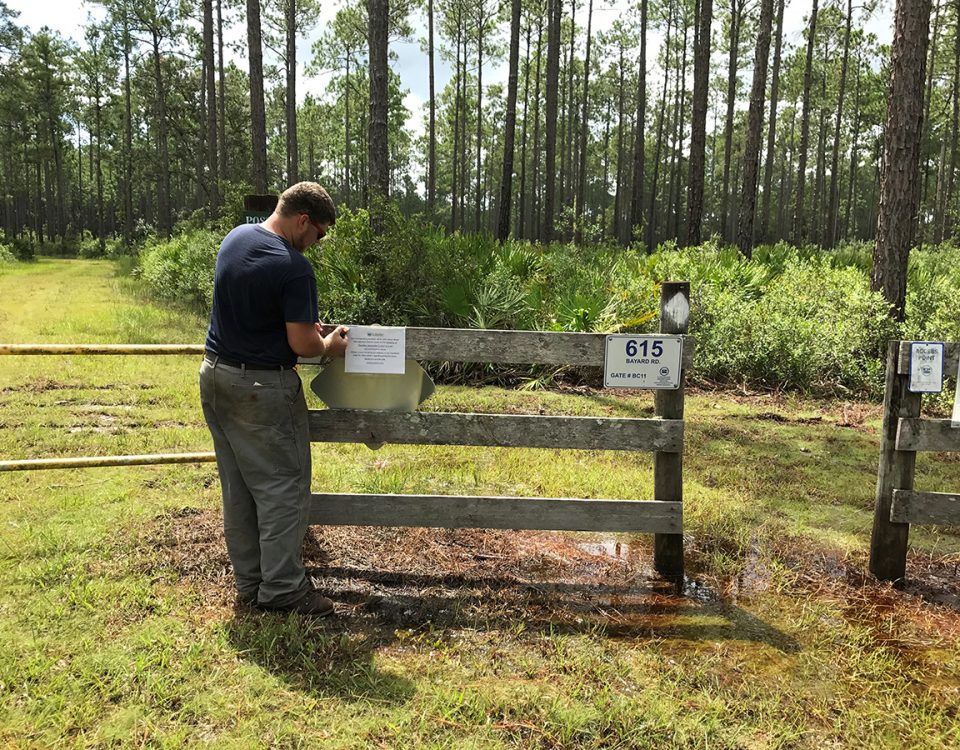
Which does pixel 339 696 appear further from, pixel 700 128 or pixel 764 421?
pixel 700 128

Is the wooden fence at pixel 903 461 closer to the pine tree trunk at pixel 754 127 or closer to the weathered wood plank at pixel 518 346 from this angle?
the weathered wood plank at pixel 518 346

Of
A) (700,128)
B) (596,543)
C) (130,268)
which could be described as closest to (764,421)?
(596,543)

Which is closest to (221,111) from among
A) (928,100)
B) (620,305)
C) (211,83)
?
(211,83)

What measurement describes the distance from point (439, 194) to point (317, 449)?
74882 millimetres

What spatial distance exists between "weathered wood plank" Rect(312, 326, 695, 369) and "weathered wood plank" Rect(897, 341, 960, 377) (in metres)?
1.20

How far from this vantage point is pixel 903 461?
3.99 m

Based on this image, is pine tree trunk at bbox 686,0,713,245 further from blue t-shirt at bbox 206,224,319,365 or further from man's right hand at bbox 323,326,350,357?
blue t-shirt at bbox 206,224,319,365

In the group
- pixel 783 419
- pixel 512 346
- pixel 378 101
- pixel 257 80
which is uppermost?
pixel 257 80

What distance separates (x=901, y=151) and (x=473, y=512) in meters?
9.22

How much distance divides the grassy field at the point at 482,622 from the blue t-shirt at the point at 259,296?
138 cm

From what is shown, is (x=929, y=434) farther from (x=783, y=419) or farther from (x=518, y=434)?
(x=783, y=419)

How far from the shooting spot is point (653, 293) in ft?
35.1

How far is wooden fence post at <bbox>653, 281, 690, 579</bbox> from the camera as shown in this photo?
12.8ft

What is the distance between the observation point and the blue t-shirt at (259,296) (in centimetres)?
313
